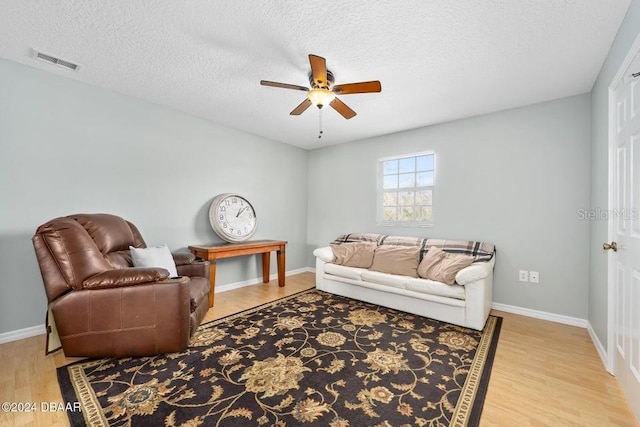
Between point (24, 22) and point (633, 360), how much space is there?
4.39 m

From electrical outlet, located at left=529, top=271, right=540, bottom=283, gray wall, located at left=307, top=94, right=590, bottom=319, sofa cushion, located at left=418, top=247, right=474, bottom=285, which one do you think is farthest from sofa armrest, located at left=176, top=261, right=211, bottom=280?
electrical outlet, located at left=529, top=271, right=540, bottom=283

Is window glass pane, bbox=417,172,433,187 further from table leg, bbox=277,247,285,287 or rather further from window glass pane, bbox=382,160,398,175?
table leg, bbox=277,247,285,287

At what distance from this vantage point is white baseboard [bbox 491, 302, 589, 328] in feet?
8.78

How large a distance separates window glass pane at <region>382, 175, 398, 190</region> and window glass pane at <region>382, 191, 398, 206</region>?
96mm

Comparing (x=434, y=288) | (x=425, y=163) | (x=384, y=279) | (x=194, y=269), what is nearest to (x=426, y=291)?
(x=434, y=288)

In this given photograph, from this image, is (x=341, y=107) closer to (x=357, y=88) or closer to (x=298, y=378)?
(x=357, y=88)

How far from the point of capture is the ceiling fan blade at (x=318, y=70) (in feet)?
5.96

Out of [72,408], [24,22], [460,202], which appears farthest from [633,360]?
[24,22]

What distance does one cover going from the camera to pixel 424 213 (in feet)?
12.4

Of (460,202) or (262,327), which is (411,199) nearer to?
(460,202)

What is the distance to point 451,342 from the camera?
2.28 m

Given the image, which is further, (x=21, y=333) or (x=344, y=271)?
(x=344, y=271)

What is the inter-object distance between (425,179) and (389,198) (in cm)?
62

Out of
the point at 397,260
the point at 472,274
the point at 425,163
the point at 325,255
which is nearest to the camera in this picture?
the point at 472,274
